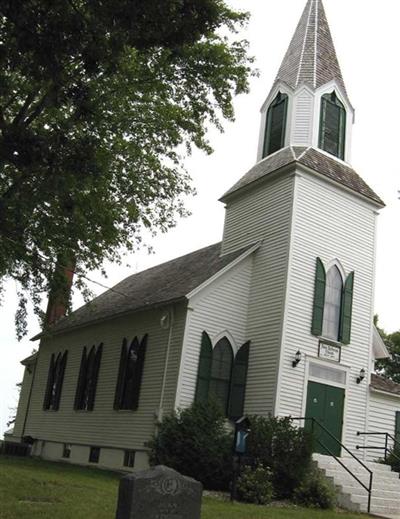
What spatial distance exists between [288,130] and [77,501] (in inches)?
592

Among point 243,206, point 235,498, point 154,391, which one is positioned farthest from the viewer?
point 243,206

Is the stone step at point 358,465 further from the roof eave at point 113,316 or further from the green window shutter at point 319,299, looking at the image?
the roof eave at point 113,316

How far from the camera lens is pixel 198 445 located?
52.4 ft

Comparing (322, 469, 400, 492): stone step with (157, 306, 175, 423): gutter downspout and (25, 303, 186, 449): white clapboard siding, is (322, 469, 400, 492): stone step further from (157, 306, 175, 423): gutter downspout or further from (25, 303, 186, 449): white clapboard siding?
(157, 306, 175, 423): gutter downspout

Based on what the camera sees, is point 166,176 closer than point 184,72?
No

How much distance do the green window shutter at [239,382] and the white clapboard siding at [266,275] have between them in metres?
0.15

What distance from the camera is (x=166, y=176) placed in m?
21.3

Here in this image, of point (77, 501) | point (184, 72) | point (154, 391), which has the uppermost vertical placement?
point (184, 72)

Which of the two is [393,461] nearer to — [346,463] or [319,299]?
[346,463]

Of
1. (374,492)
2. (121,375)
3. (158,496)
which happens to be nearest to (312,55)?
(121,375)

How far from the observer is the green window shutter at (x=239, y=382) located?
19.1 meters

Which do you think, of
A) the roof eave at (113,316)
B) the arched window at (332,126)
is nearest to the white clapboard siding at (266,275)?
the roof eave at (113,316)

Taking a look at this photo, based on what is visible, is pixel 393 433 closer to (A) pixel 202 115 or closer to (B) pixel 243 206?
(B) pixel 243 206

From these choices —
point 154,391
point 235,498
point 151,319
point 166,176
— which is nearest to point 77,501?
point 235,498
